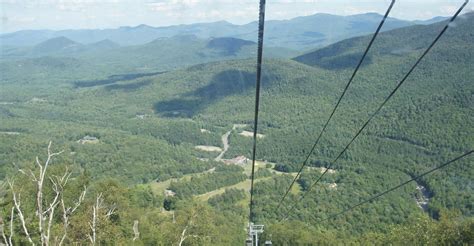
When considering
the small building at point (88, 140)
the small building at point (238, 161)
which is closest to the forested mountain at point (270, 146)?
the small building at point (88, 140)

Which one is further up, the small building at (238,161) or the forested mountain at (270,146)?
the forested mountain at (270,146)

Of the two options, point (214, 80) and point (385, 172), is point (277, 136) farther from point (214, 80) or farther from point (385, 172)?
point (214, 80)

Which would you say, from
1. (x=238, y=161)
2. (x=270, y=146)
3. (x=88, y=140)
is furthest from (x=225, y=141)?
(x=88, y=140)

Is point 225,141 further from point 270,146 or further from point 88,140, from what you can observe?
point 88,140

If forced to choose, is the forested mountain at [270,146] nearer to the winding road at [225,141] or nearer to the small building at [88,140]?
the small building at [88,140]

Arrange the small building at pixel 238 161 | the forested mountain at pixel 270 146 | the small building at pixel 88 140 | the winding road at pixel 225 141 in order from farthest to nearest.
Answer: the small building at pixel 88 140, the winding road at pixel 225 141, the small building at pixel 238 161, the forested mountain at pixel 270 146

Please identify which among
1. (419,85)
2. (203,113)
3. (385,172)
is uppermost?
(419,85)

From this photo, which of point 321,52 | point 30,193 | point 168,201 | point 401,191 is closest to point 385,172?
point 401,191

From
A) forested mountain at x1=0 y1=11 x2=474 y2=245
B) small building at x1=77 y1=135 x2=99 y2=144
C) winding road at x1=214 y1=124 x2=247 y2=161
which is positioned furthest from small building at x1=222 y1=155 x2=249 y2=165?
small building at x1=77 y1=135 x2=99 y2=144
